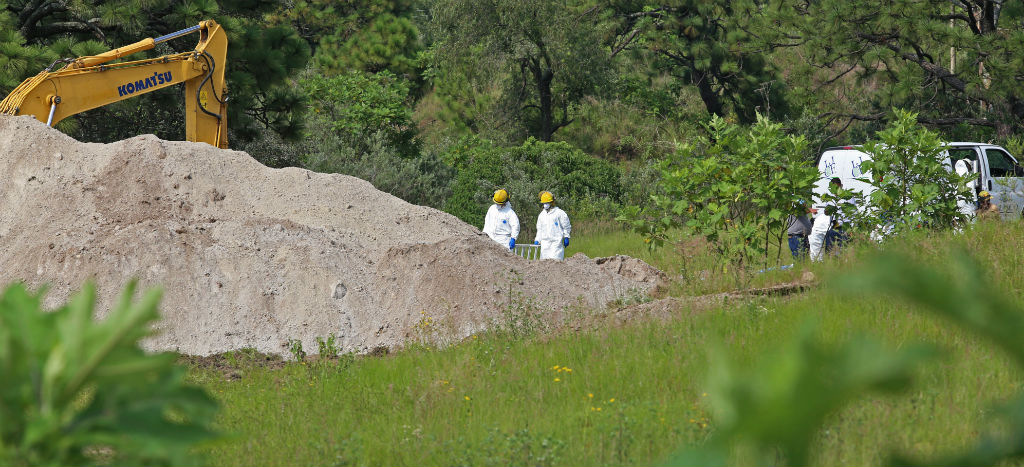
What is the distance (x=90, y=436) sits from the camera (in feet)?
4.61

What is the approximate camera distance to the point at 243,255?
10398mm

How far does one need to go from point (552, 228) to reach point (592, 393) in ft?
22.7

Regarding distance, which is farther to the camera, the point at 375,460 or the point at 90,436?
the point at 375,460

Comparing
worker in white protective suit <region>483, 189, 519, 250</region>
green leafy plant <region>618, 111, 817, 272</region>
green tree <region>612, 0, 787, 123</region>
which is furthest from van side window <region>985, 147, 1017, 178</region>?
green tree <region>612, 0, 787, 123</region>

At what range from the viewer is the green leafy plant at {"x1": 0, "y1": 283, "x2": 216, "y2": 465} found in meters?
1.32

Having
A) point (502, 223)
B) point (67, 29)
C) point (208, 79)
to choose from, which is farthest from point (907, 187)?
point (67, 29)

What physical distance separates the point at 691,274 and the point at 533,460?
5.39 meters

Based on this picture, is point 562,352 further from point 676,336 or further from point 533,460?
point 533,460

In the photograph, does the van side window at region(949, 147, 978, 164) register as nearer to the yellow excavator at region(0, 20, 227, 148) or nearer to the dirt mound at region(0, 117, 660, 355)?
the dirt mound at region(0, 117, 660, 355)

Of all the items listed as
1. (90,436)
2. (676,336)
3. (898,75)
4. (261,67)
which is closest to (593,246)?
(261,67)

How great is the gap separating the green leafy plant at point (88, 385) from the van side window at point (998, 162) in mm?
18377

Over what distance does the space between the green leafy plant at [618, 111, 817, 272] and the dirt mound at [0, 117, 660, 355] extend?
128 centimetres

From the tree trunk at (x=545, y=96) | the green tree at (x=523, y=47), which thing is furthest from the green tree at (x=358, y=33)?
the tree trunk at (x=545, y=96)

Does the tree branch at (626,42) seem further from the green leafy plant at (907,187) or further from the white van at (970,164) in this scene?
the green leafy plant at (907,187)
